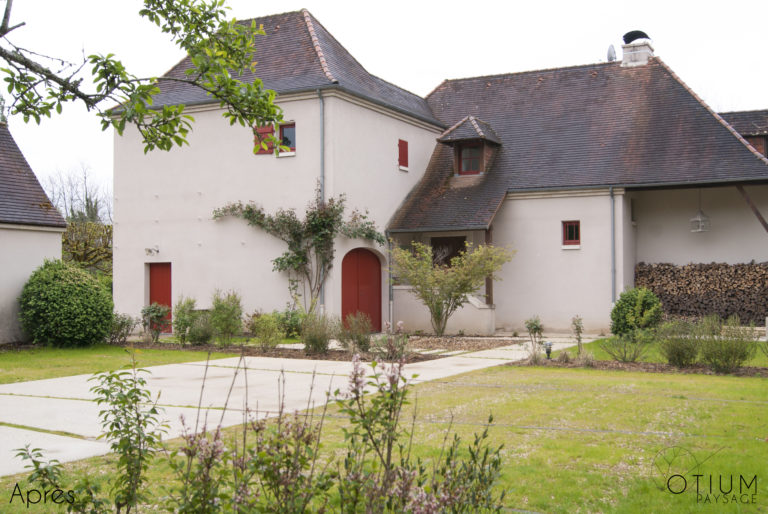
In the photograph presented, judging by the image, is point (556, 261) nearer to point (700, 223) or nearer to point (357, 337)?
point (700, 223)

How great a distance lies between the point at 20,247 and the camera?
1817cm

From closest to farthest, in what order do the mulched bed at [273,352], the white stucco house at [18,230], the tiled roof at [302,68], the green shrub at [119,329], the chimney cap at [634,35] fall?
the mulched bed at [273,352] < the green shrub at [119,329] < the white stucco house at [18,230] < the tiled roof at [302,68] < the chimney cap at [634,35]

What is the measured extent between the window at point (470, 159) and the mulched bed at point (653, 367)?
1023cm

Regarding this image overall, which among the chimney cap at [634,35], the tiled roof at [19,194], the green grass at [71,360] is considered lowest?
the green grass at [71,360]

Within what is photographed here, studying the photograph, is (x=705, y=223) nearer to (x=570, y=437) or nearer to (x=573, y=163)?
(x=573, y=163)

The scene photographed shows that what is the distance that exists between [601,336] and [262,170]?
→ 32.1ft

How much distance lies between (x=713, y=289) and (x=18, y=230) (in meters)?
17.4

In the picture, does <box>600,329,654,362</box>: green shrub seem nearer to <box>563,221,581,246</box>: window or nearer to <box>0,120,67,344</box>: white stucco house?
<box>563,221,581,246</box>: window

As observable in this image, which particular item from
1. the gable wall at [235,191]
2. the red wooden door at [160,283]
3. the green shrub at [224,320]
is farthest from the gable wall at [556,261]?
the red wooden door at [160,283]

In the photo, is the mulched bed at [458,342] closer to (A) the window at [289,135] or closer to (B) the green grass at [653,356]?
(B) the green grass at [653,356]

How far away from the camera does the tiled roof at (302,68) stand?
19859 mm

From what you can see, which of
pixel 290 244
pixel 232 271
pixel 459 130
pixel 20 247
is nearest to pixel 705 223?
pixel 459 130

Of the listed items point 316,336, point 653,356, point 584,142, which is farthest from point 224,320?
point 584,142

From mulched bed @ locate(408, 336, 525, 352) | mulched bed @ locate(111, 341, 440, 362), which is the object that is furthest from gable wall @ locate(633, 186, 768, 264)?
mulched bed @ locate(111, 341, 440, 362)
